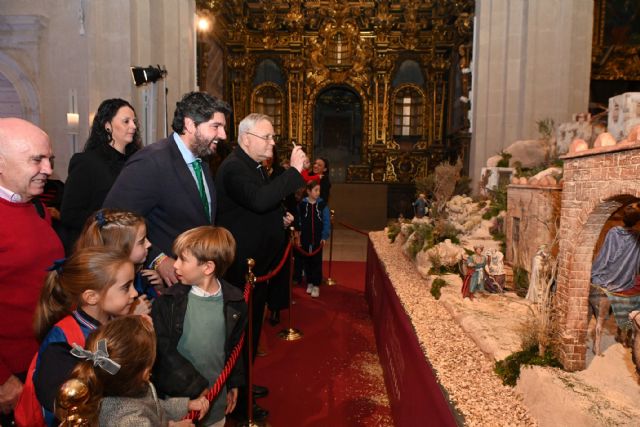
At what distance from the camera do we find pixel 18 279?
214 centimetres

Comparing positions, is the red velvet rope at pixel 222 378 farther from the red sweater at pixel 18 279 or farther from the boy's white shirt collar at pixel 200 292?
the red sweater at pixel 18 279

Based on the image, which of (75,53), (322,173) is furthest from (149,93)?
(322,173)

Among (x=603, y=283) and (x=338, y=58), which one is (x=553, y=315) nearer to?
(x=603, y=283)

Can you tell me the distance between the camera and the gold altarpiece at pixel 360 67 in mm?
18891

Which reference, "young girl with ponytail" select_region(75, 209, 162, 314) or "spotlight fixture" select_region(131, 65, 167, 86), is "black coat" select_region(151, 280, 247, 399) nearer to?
"young girl with ponytail" select_region(75, 209, 162, 314)

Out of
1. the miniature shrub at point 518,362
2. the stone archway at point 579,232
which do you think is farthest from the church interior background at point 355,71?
the miniature shrub at point 518,362

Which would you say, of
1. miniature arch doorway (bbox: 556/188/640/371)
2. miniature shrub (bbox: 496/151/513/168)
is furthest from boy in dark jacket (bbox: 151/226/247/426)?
miniature shrub (bbox: 496/151/513/168)

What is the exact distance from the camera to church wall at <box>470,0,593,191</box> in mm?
10008

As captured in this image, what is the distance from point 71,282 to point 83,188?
1492mm

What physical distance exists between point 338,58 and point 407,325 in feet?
57.4

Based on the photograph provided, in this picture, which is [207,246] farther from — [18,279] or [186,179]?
[18,279]

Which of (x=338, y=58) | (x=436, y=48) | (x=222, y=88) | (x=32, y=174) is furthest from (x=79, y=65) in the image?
(x=436, y=48)

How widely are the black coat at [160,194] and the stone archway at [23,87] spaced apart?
714cm

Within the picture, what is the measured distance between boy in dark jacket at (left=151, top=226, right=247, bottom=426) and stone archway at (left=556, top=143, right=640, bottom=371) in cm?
185
